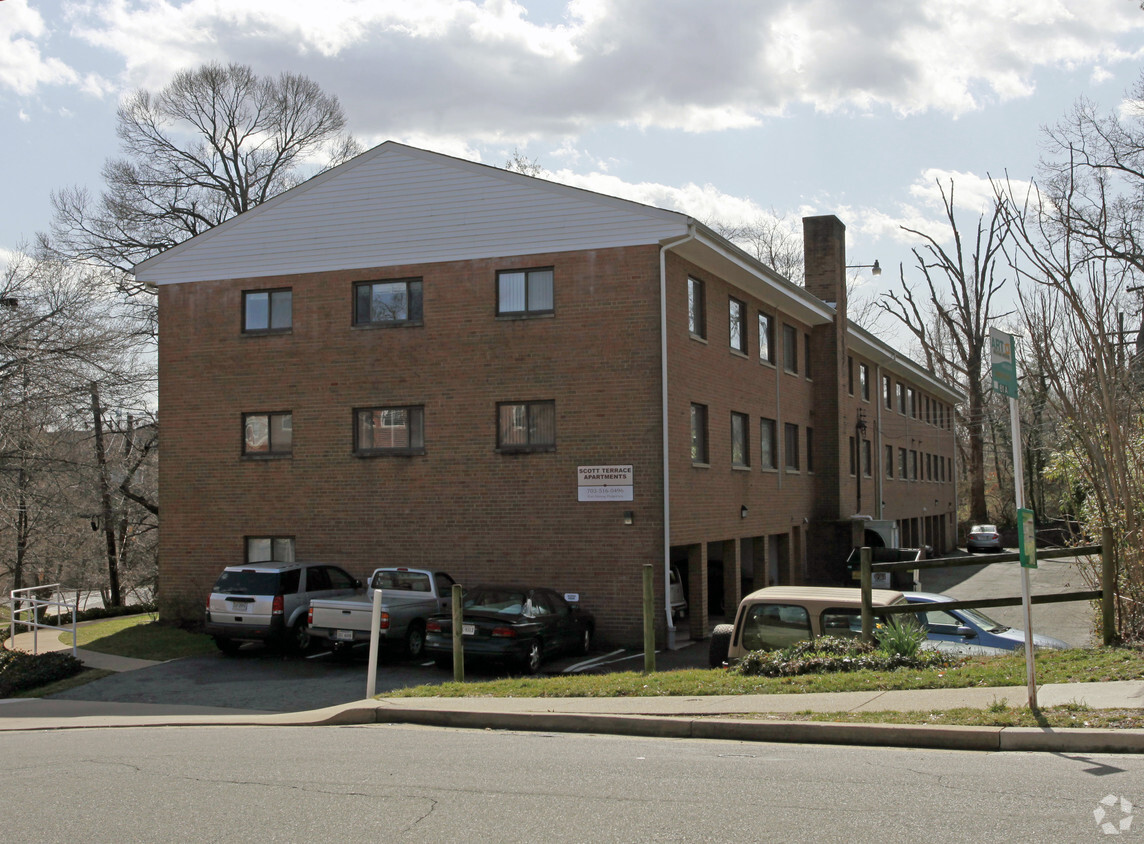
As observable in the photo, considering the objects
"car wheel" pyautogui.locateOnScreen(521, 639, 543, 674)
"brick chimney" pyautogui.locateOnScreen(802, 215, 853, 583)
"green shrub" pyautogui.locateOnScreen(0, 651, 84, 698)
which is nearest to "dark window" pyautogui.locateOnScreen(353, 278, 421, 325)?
"car wheel" pyautogui.locateOnScreen(521, 639, 543, 674)

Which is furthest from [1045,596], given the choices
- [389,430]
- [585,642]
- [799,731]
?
[389,430]

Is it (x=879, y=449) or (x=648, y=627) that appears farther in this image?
(x=879, y=449)

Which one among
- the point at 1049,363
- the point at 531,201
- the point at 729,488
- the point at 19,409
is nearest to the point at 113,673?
the point at 19,409

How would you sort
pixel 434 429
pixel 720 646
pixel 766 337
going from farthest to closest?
pixel 766 337, pixel 434 429, pixel 720 646

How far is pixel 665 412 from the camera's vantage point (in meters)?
20.8

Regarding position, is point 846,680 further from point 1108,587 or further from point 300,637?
point 300,637

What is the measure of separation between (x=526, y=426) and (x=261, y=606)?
630cm

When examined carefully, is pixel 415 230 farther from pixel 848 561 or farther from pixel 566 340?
pixel 848 561

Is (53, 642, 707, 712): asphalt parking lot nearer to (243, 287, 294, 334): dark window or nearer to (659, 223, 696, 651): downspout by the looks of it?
(659, 223, 696, 651): downspout

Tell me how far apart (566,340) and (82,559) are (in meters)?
24.4

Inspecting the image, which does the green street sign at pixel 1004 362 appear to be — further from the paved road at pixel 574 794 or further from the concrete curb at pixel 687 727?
the paved road at pixel 574 794

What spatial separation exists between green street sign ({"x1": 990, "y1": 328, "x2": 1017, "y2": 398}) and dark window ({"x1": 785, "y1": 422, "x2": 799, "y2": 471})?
67.9ft

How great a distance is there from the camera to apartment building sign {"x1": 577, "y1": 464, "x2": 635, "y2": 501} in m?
20.9

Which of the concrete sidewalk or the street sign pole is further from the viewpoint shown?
the street sign pole
